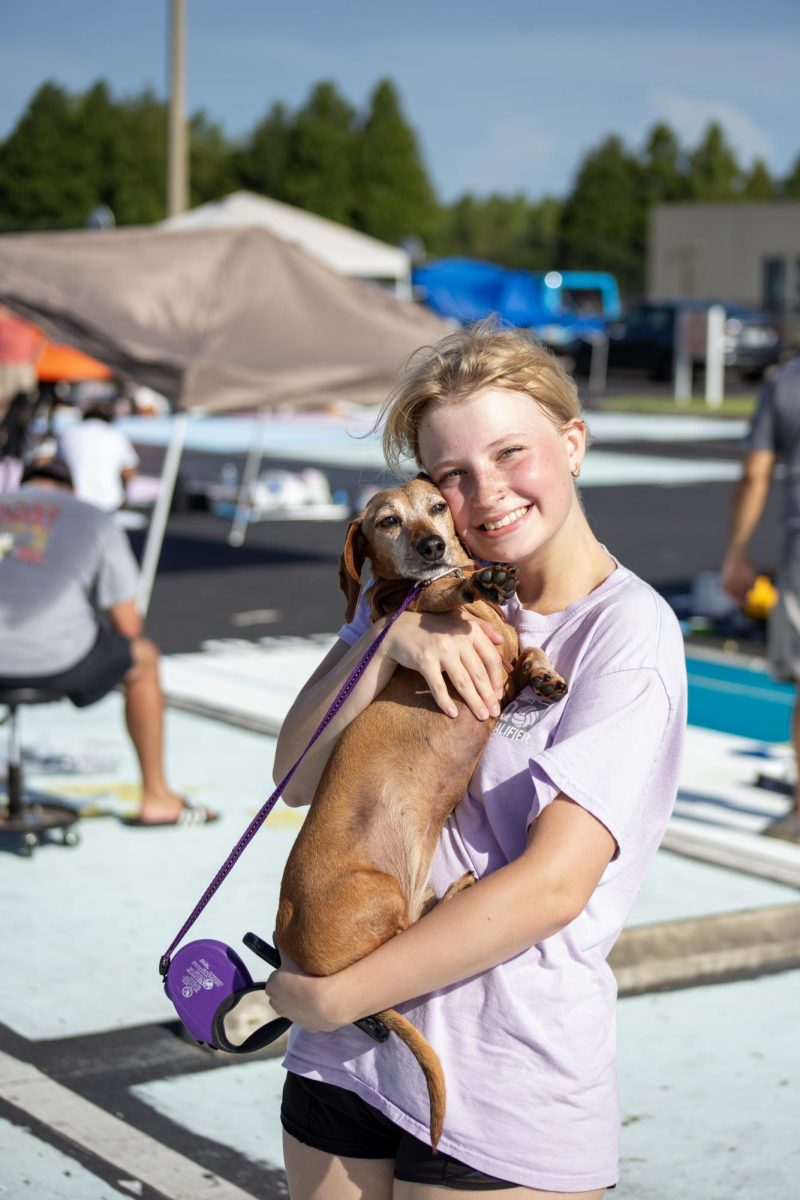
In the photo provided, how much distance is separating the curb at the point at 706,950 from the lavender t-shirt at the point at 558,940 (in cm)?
304

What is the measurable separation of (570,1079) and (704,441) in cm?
2639

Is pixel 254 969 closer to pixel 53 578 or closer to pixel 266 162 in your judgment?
pixel 53 578

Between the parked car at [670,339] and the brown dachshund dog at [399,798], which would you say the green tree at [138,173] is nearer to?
the parked car at [670,339]

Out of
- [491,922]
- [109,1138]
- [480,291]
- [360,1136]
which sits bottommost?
[109,1138]

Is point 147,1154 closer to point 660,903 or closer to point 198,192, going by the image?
point 660,903

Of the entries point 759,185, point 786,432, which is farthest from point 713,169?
point 786,432

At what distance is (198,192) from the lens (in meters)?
81.8

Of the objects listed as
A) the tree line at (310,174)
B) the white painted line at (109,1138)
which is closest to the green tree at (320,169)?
the tree line at (310,174)

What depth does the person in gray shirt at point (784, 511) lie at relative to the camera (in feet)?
21.9

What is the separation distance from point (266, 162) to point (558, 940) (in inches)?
3174

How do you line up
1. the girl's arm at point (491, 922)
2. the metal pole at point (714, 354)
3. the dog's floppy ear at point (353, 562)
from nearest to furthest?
1. the girl's arm at point (491, 922)
2. the dog's floppy ear at point (353, 562)
3. the metal pole at point (714, 354)

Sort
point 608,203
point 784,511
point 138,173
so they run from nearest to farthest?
point 784,511, point 138,173, point 608,203

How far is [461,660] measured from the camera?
230 cm

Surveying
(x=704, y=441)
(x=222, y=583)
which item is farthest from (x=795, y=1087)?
(x=704, y=441)
